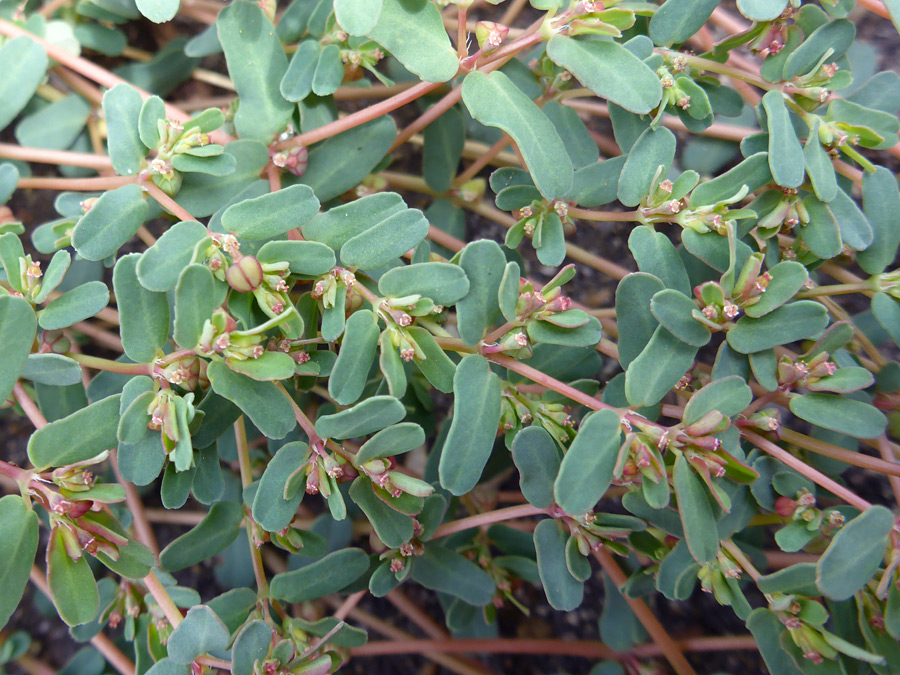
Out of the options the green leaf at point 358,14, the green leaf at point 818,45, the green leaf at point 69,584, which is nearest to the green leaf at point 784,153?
the green leaf at point 818,45

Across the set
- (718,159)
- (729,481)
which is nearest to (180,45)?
(718,159)

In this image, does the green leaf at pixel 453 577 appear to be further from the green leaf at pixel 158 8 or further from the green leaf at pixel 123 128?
the green leaf at pixel 158 8

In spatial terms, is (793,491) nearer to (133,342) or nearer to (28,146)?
(133,342)

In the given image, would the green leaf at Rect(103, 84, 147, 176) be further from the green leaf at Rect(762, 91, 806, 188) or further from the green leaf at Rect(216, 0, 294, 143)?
the green leaf at Rect(762, 91, 806, 188)

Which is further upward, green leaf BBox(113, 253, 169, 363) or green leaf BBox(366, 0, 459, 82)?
green leaf BBox(366, 0, 459, 82)

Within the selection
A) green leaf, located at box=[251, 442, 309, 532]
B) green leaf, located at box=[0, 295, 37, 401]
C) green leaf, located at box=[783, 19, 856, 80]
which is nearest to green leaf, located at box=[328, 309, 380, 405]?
green leaf, located at box=[251, 442, 309, 532]
